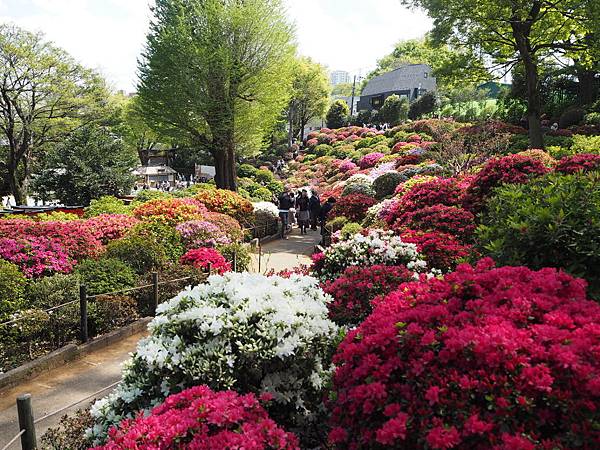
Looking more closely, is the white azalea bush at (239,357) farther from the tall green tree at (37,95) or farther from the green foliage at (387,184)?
the tall green tree at (37,95)

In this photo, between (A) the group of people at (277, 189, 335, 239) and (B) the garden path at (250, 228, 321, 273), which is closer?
(B) the garden path at (250, 228, 321, 273)

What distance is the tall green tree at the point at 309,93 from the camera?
48484 millimetres

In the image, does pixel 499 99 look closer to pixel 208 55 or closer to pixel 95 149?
pixel 208 55

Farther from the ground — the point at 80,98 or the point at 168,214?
the point at 80,98

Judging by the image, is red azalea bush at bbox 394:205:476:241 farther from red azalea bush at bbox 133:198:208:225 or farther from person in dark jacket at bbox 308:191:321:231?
person in dark jacket at bbox 308:191:321:231

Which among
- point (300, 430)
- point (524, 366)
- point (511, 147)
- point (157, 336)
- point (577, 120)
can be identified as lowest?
point (300, 430)

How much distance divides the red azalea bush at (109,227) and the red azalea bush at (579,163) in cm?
869

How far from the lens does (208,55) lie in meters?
18.5

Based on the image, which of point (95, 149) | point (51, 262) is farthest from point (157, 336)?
point (95, 149)

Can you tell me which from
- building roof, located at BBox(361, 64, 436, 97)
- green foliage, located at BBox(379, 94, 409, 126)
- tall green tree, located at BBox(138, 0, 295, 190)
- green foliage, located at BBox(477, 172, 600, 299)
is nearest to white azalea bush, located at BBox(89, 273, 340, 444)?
green foliage, located at BBox(477, 172, 600, 299)

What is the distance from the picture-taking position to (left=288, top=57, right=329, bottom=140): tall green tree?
4848 cm

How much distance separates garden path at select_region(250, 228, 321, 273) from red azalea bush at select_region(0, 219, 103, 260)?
11.7 feet

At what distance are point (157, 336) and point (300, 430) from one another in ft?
4.49

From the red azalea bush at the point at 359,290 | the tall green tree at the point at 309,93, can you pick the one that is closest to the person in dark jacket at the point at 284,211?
the red azalea bush at the point at 359,290
